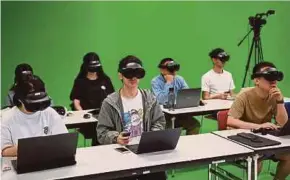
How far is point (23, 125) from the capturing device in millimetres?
2641

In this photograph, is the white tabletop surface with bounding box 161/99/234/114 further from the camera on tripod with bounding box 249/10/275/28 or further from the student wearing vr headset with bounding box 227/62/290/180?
the camera on tripod with bounding box 249/10/275/28

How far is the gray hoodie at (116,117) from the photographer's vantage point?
9.64 ft

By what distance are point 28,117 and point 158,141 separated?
2.75 ft

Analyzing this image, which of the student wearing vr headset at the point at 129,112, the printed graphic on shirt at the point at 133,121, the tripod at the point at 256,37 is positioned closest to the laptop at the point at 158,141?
the student wearing vr headset at the point at 129,112

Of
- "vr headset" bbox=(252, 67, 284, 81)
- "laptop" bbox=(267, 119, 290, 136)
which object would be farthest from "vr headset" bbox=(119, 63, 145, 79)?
"laptop" bbox=(267, 119, 290, 136)

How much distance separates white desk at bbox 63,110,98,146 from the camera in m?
3.74

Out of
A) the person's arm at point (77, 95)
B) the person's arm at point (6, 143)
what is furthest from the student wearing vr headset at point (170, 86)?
the person's arm at point (6, 143)

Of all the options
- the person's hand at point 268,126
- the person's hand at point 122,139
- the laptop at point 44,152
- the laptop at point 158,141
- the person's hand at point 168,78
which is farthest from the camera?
the person's hand at point 168,78

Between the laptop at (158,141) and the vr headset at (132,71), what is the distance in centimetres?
51

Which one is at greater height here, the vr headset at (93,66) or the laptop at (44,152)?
the vr headset at (93,66)

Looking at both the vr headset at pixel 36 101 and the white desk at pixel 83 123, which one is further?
the white desk at pixel 83 123

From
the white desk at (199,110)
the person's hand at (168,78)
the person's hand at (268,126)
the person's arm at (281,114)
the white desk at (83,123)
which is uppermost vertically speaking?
the person's hand at (168,78)

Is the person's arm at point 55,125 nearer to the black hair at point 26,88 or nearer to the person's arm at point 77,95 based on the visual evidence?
the black hair at point 26,88

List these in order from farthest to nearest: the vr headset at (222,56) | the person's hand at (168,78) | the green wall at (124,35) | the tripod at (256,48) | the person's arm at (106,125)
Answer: the tripod at (256,48), the green wall at (124,35), the vr headset at (222,56), the person's hand at (168,78), the person's arm at (106,125)
